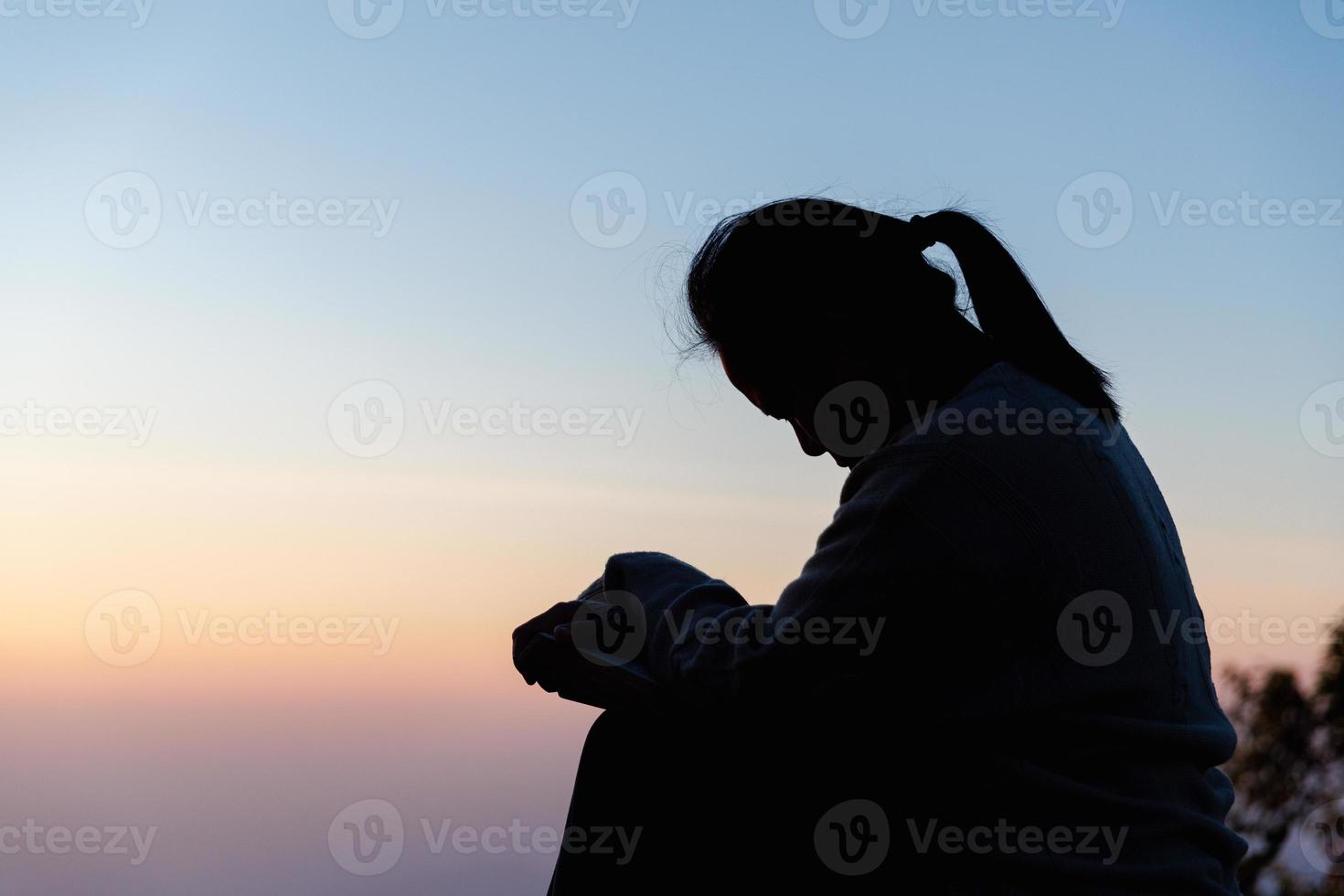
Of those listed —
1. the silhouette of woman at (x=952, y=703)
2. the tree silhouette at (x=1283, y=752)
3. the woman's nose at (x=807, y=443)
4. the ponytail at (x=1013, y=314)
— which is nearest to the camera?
the silhouette of woman at (x=952, y=703)

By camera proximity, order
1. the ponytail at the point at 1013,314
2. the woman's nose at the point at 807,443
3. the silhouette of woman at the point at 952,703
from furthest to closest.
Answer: the woman's nose at the point at 807,443, the ponytail at the point at 1013,314, the silhouette of woman at the point at 952,703

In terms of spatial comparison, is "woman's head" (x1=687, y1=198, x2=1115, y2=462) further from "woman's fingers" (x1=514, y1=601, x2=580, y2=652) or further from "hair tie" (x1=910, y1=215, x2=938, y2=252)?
"woman's fingers" (x1=514, y1=601, x2=580, y2=652)

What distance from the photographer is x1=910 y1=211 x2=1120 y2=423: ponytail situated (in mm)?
1613

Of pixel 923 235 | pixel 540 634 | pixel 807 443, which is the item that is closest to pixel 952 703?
pixel 807 443

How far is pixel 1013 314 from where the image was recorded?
167cm

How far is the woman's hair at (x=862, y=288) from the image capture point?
5.43ft

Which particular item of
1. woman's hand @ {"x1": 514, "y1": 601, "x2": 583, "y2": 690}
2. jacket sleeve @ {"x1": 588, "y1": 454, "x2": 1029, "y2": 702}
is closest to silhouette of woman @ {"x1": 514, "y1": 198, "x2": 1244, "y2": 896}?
jacket sleeve @ {"x1": 588, "y1": 454, "x2": 1029, "y2": 702}

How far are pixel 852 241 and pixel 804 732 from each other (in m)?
0.73

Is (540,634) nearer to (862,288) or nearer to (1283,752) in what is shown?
(862,288)

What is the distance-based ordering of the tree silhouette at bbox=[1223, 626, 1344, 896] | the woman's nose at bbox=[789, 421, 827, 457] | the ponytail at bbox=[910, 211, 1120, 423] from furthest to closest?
the tree silhouette at bbox=[1223, 626, 1344, 896]
the woman's nose at bbox=[789, 421, 827, 457]
the ponytail at bbox=[910, 211, 1120, 423]

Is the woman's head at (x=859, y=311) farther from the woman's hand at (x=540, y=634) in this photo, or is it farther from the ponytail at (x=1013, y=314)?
the woman's hand at (x=540, y=634)

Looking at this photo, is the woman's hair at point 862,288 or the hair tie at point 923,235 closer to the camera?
the woman's hair at point 862,288

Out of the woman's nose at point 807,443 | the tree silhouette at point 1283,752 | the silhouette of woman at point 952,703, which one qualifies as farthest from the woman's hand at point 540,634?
the tree silhouette at point 1283,752

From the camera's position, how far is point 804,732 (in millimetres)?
1399
